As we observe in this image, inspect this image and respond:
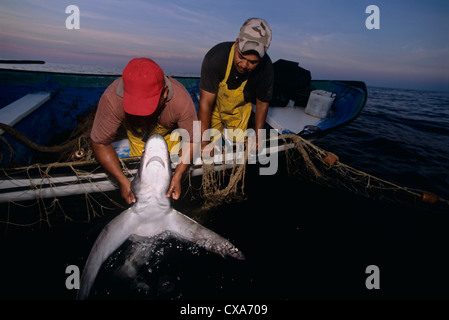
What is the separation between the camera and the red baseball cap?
2199 mm

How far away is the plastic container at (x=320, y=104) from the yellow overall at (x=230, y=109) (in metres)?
3.78

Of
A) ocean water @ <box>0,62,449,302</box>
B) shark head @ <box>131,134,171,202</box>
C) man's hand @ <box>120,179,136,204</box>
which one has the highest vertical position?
shark head @ <box>131,134,171,202</box>

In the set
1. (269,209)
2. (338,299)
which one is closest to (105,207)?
(269,209)

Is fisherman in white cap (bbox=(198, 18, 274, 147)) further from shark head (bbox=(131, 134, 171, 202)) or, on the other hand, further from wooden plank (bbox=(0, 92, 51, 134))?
wooden plank (bbox=(0, 92, 51, 134))

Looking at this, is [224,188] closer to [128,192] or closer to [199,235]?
[199,235]

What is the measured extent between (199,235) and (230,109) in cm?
280

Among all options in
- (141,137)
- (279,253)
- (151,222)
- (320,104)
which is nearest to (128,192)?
(151,222)

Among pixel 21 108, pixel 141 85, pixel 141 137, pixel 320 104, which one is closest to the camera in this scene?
pixel 141 85

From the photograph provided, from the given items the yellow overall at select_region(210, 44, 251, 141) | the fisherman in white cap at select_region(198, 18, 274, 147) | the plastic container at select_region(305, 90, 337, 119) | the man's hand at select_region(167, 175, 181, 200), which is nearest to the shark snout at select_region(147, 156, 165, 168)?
the man's hand at select_region(167, 175, 181, 200)

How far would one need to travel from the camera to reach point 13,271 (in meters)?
2.74

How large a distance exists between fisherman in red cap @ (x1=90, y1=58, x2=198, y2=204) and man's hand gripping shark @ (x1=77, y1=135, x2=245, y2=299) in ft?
0.75

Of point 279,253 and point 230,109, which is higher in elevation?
point 230,109

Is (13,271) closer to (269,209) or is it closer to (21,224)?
(21,224)

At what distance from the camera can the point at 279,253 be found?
328 centimetres
